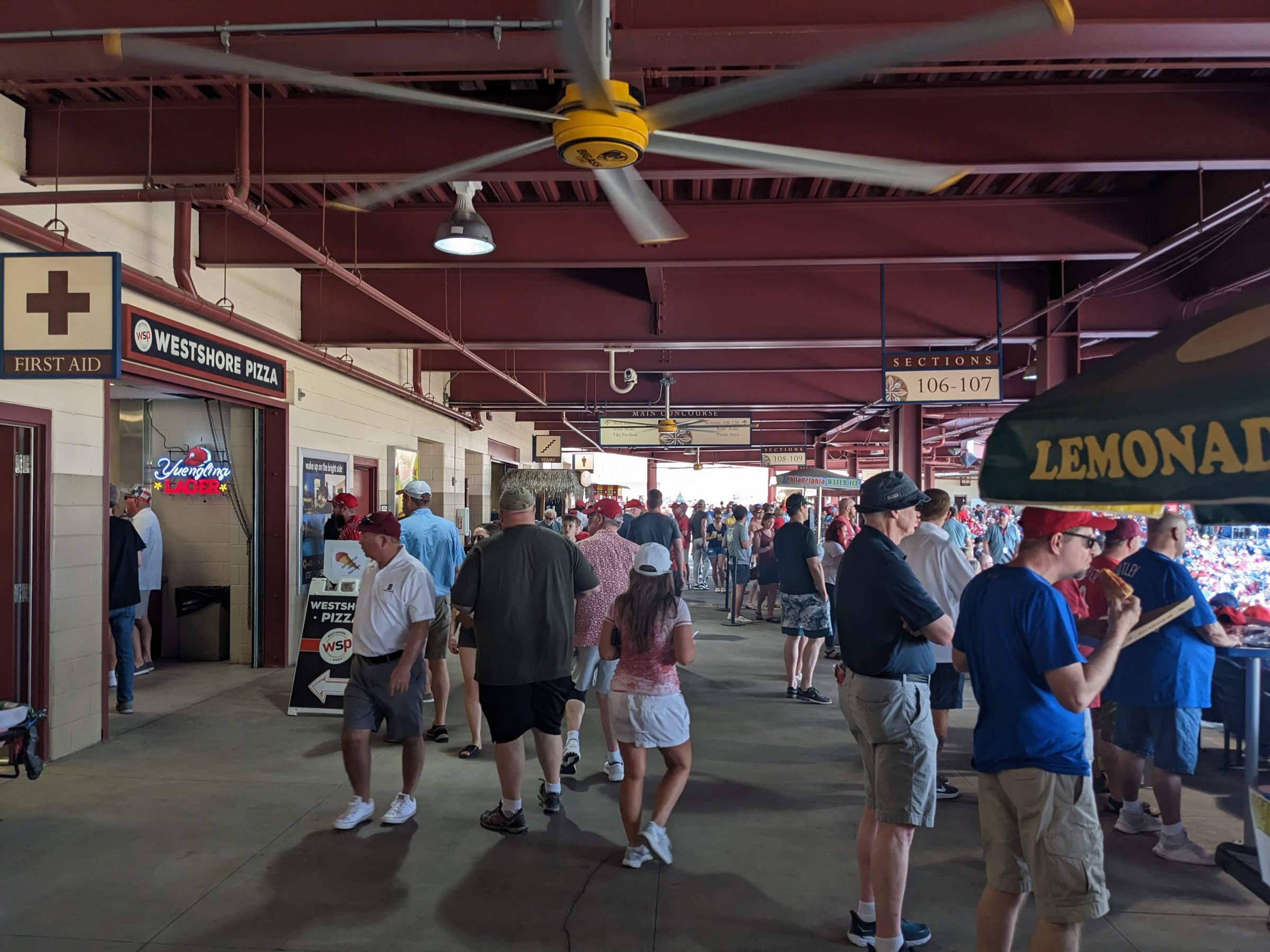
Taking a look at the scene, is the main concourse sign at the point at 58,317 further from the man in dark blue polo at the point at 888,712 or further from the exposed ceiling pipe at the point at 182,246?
the man in dark blue polo at the point at 888,712

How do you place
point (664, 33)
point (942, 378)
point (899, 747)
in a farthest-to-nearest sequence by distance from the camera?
point (942, 378) < point (664, 33) < point (899, 747)

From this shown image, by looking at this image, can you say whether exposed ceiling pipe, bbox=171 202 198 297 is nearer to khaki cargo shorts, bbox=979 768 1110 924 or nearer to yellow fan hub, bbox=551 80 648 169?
yellow fan hub, bbox=551 80 648 169

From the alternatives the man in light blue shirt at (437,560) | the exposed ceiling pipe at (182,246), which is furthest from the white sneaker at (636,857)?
the exposed ceiling pipe at (182,246)

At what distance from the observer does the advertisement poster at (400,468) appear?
12555 millimetres

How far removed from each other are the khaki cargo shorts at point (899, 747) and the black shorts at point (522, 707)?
1.80 metres

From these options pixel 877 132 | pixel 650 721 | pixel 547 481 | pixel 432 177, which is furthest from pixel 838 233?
pixel 547 481

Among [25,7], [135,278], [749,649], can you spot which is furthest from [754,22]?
[749,649]

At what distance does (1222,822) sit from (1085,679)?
3331 mm

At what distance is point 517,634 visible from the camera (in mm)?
4387

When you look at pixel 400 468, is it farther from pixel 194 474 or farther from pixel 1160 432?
pixel 1160 432

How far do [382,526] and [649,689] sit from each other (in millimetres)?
1762

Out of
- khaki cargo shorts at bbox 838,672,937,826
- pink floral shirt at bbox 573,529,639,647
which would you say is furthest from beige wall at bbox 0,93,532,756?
khaki cargo shorts at bbox 838,672,937,826

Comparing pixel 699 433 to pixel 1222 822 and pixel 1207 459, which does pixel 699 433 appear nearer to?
pixel 1222 822

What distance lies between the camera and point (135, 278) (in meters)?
6.09
